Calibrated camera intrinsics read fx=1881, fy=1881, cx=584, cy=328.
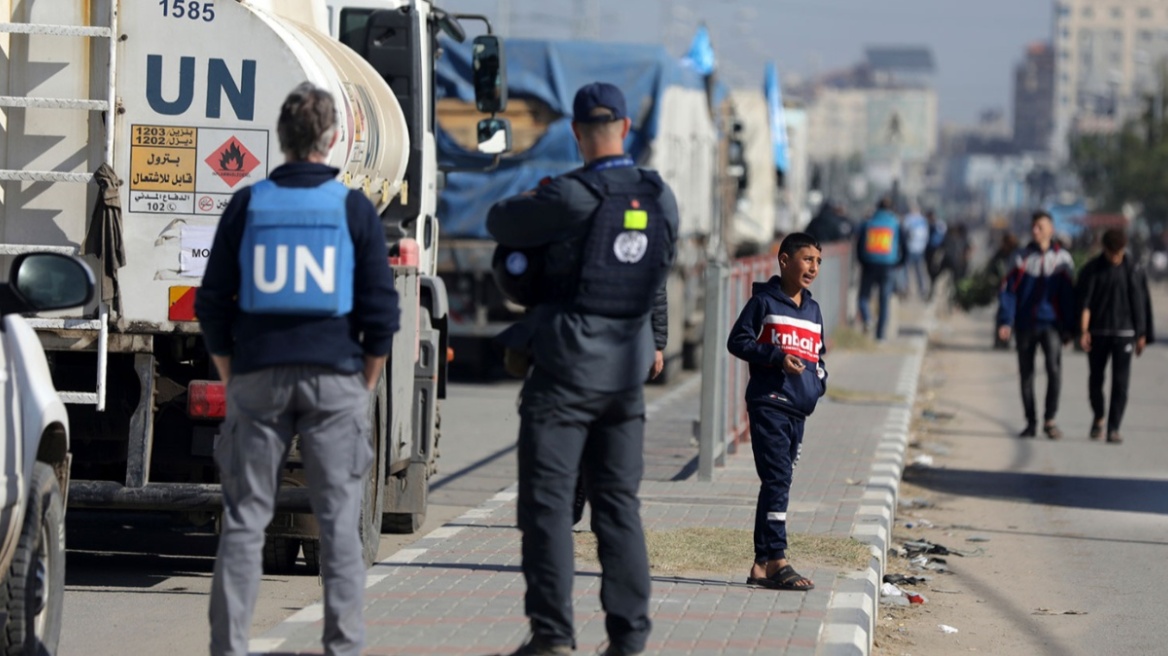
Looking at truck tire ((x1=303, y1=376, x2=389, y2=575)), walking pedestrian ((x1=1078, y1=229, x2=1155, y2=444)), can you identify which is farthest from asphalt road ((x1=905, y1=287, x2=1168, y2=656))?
truck tire ((x1=303, y1=376, x2=389, y2=575))

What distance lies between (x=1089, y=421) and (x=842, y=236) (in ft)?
34.9

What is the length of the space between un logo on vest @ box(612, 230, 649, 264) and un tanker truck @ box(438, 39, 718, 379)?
12.1 m

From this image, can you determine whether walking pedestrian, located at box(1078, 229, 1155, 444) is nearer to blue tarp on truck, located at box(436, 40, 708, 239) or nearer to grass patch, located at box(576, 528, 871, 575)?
blue tarp on truck, located at box(436, 40, 708, 239)

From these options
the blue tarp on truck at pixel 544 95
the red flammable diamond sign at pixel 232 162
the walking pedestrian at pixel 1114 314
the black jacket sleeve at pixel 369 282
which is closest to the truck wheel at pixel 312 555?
the red flammable diamond sign at pixel 232 162

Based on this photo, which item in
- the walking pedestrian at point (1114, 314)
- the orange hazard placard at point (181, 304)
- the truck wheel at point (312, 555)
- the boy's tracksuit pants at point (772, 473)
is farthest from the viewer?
the walking pedestrian at point (1114, 314)

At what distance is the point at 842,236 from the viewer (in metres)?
27.6

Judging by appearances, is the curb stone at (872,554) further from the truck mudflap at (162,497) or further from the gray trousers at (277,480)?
the truck mudflap at (162,497)

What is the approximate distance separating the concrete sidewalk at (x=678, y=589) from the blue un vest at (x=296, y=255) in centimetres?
124

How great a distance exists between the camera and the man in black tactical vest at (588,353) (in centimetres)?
560

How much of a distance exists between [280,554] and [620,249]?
10.8 ft

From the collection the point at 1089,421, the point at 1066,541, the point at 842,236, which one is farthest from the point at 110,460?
the point at 842,236

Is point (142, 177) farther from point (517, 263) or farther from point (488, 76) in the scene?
point (488, 76)

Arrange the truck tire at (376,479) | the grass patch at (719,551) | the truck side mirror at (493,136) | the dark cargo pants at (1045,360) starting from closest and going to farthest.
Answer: the grass patch at (719,551), the truck tire at (376,479), the truck side mirror at (493,136), the dark cargo pants at (1045,360)

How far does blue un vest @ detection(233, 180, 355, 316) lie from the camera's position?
527cm
